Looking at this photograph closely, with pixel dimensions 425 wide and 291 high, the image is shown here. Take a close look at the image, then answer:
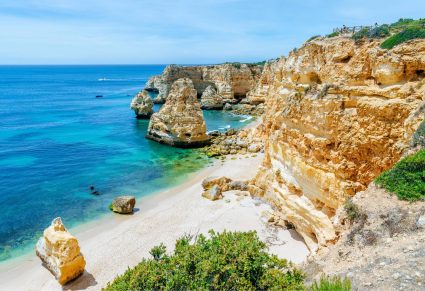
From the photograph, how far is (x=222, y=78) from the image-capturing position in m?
87.6

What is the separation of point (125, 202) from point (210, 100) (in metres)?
55.2

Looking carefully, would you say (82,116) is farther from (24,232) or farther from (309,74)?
(309,74)

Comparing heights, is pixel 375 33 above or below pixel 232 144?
above

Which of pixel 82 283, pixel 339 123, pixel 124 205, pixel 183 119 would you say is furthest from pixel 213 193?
pixel 183 119

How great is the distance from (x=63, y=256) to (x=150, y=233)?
617 centimetres

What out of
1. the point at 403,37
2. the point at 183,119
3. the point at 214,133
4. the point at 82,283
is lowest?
the point at 82,283

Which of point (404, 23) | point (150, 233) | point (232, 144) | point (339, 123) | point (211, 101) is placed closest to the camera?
point (339, 123)

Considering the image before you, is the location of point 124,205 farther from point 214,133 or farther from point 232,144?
point 214,133

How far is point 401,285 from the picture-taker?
861cm

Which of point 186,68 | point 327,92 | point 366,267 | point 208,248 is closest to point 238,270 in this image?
point 208,248

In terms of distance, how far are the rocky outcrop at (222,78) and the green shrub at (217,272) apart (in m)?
75.5

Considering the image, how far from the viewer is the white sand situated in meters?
19.4

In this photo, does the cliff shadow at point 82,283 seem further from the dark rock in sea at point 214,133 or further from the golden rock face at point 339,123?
the dark rock in sea at point 214,133

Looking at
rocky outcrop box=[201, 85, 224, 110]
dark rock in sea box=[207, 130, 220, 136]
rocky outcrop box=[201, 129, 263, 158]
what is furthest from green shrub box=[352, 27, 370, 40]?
rocky outcrop box=[201, 85, 224, 110]
